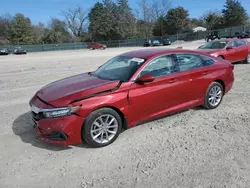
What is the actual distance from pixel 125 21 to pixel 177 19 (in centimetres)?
1371

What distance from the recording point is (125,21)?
61.4 m

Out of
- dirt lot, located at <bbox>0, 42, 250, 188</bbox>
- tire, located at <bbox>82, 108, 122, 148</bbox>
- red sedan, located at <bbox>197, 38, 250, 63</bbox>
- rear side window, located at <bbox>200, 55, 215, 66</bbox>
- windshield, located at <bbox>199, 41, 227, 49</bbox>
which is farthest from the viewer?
windshield, located at <bbox>199, 41, 227, 49</bbox>

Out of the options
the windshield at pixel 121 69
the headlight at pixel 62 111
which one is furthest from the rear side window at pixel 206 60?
the headlight at pixel 62 111

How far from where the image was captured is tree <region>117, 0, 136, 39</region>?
60.5m

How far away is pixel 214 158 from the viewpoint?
3312 mm

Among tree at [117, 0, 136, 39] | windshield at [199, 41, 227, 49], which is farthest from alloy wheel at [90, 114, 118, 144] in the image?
tree at [117, 0, 136, 39]

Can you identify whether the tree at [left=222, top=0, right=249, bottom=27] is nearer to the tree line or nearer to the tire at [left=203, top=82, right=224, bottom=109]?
the tree line

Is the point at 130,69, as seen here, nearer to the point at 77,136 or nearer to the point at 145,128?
the point at 145,128

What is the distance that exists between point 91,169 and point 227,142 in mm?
2245

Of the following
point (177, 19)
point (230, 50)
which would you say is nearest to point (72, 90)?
point (230, 50)

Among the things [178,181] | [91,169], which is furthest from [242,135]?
[91,169]

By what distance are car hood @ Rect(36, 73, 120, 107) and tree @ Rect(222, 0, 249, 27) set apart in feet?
209

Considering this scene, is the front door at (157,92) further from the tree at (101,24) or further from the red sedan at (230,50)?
the tree at (101,24)

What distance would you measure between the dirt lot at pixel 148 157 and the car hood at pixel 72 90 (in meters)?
0.82
